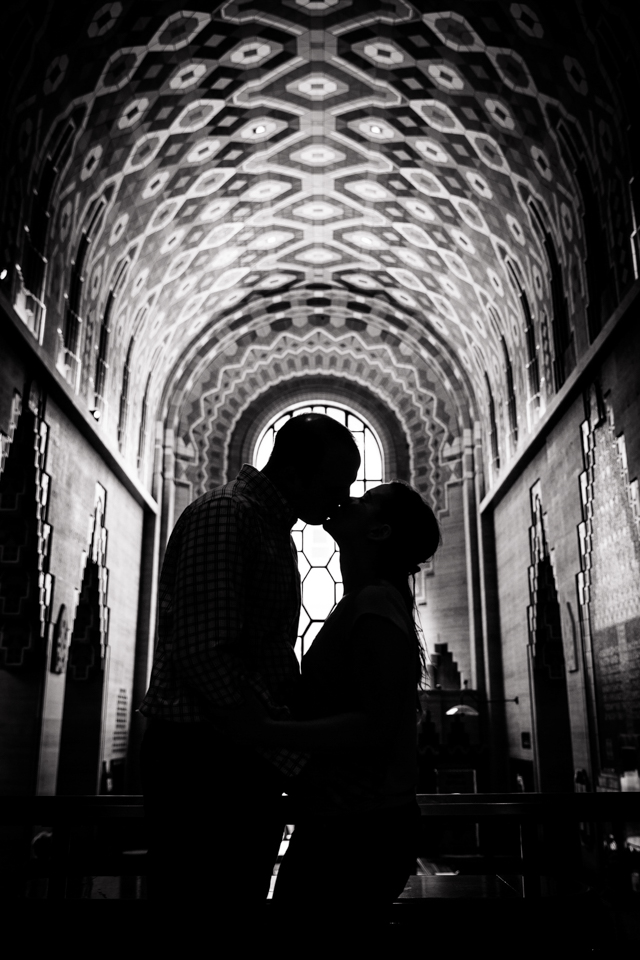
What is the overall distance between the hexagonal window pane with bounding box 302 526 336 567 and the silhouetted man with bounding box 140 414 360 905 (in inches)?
655

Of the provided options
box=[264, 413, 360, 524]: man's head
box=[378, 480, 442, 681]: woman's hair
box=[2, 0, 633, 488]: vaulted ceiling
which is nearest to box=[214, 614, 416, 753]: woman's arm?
box=[378, 480, 442, 681]: woman's hair

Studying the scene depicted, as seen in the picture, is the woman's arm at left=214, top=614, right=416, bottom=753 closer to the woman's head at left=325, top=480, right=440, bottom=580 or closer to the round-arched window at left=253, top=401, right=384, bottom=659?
the woman's head at left=325, top=480, right=440, bottom=580

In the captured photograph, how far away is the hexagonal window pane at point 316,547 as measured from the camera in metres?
18.7

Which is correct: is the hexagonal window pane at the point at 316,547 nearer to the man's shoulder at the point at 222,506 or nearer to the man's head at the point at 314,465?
the man's head at the point at 314,465

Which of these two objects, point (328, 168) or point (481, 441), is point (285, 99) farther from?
point (481, 441)

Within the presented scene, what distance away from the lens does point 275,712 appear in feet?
6.30

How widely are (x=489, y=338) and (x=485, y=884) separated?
1421 centimetres

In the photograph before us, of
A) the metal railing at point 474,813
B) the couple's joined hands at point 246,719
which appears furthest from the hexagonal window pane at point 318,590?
the couple's joined hands at point 246,719

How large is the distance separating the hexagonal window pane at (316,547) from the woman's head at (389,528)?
1644cm

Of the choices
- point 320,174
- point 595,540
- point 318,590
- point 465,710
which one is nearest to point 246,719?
point 595,540

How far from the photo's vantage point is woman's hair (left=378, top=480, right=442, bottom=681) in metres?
2.21

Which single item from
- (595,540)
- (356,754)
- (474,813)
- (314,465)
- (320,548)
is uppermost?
(320,548)

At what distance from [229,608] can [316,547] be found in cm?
1701

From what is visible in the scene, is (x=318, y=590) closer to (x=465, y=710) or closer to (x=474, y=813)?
(x=465, y=710)
